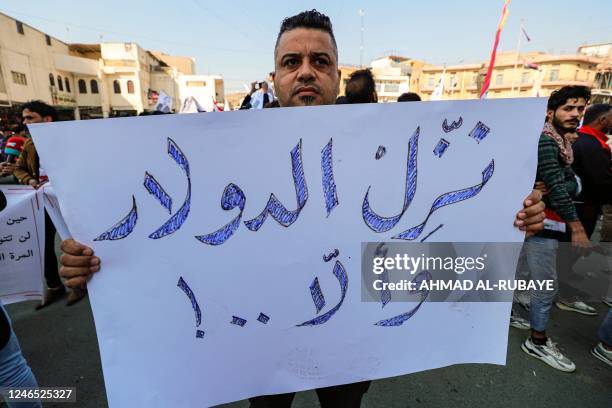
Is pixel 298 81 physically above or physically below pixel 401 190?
above

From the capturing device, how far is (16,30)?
2131 centimetres

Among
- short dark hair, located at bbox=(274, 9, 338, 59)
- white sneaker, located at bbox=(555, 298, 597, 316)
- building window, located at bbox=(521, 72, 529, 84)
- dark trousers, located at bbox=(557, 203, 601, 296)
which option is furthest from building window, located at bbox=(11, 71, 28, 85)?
building window, located at bbox=(521, 72, 529, 84)

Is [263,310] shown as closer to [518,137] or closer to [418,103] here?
[418,103]

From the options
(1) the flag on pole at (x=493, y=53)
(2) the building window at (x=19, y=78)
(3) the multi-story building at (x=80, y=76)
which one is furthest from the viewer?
(2) the building window at (x=19, y=78)

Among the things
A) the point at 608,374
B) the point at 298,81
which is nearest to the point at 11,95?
the point at 298,81

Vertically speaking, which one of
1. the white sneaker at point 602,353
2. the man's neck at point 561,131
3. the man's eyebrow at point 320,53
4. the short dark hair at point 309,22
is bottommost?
the white sneaker at point 602,353

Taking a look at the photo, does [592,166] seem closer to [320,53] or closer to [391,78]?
[320,53]

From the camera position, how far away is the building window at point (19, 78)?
21.4 m

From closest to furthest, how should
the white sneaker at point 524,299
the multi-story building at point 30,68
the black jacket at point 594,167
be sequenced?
the black jacket at point 594,167
the white sneaker at point 524,299
the multi-story building at point 30,68

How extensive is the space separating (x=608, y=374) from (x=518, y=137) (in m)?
2.23

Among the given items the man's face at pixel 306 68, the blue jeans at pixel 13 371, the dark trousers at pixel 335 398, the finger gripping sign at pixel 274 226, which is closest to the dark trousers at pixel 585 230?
the finger gripping sign at pixel 274 226

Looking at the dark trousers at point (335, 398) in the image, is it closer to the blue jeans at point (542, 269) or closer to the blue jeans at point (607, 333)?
the blue jeans at point (542, 269)

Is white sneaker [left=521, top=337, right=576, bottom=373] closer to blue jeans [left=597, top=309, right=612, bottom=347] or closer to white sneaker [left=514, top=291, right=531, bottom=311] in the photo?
blue jeans [left=597, top=309, right=612, bottom=347]

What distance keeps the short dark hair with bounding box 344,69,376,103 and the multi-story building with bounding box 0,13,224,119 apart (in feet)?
59.0
